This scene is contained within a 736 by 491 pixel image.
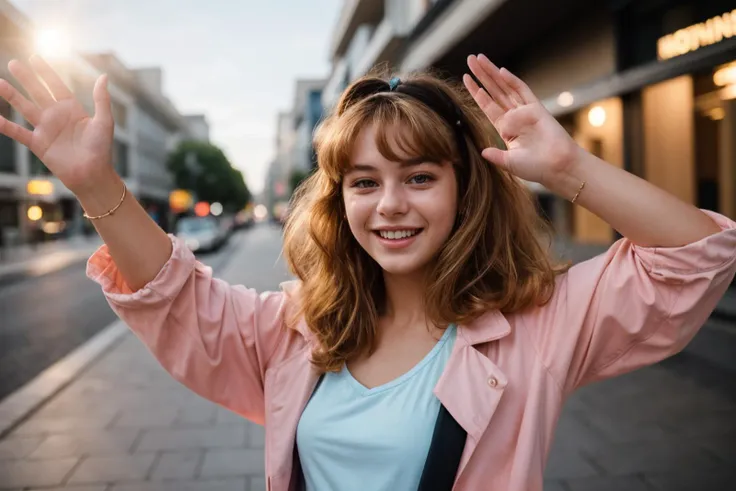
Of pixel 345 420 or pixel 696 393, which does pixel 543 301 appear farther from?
pixel 696 393

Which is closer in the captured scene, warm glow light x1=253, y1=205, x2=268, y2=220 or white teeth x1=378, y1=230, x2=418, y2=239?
white teeth x1=378, y1=230, x2=418, y2=239

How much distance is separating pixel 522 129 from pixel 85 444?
4145mm

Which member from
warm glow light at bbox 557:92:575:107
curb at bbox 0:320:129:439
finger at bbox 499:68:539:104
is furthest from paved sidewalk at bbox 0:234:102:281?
finger at bbox 499:68:539:104

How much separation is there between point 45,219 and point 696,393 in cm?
3492

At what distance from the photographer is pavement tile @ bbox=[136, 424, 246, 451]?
440cm

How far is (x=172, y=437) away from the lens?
4.56 m

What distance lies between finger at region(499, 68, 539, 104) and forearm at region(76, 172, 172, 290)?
Result: 0.93 meters

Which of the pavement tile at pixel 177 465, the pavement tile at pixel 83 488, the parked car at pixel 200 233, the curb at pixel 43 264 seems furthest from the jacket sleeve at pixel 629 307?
the parked car at pixel 200 233

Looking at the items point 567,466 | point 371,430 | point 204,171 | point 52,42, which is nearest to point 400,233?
point 371,430

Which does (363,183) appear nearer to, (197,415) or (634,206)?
(634,206)

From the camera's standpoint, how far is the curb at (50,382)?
5066 millimetres

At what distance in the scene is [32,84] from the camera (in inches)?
58.6

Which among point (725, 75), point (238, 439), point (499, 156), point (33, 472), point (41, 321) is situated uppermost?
point (725, 75)

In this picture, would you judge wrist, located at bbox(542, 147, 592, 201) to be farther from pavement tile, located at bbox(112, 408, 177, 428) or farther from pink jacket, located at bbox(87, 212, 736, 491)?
pavement tile, located at bbox(112, 408, 177, 428)
